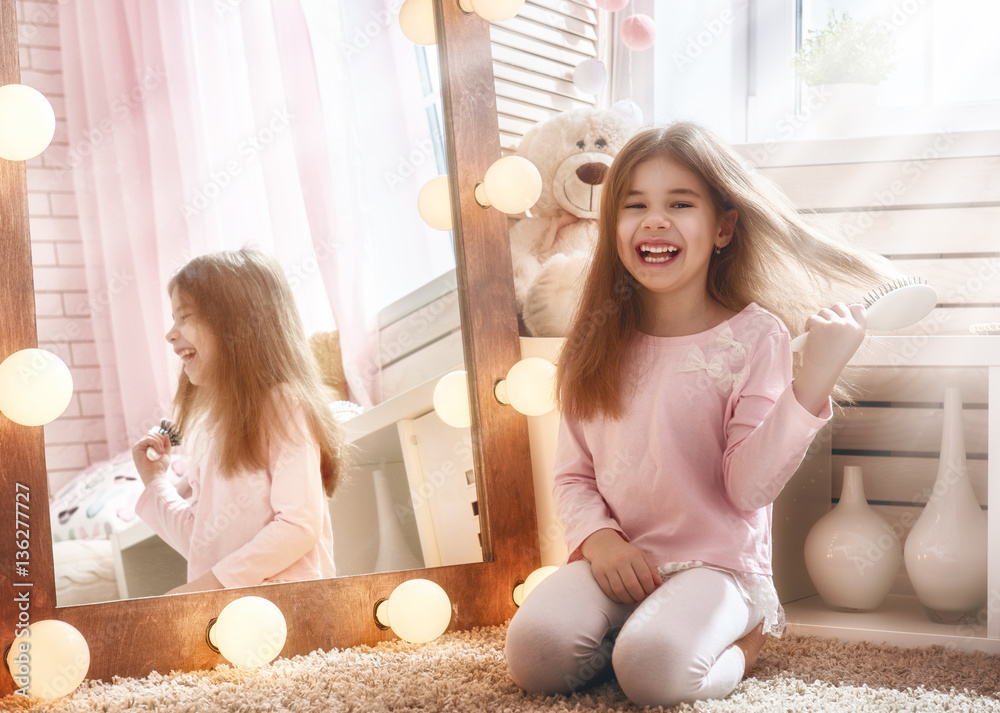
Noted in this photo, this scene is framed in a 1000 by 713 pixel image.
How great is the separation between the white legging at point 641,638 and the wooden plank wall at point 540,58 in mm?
802

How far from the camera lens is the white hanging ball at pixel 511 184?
117 cm

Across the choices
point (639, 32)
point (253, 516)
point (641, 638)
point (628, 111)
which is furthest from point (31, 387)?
point (639, 32)

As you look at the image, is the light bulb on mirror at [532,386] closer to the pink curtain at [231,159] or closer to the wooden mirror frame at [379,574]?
the wooden mirror frame at [379,574]

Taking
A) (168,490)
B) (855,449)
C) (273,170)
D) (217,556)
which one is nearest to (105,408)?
(168,490)

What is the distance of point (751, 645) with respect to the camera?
0.97 metres

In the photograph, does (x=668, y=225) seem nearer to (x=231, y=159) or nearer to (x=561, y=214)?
(x=561, y=214)

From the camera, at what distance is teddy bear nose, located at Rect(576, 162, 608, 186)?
1.34 m

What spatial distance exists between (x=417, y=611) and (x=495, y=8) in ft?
2.67

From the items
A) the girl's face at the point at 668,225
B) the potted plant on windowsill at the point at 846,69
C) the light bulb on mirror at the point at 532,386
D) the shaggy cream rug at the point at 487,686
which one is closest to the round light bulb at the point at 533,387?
the light bulb on mirror at the point at 532,386

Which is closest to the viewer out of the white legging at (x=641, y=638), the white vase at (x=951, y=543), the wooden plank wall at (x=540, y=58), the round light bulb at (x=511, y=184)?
the white legging at (x=641, y=638)

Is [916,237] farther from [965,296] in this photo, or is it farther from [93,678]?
[93,678]

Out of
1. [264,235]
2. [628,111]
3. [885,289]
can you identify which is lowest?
[885,289]

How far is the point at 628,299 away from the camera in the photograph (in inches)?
43.5

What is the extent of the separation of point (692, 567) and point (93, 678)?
71cm
